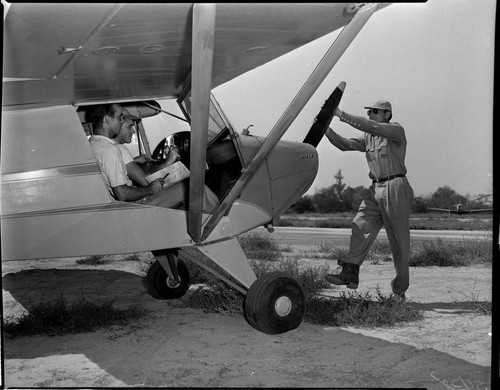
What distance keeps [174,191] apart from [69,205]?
888mm

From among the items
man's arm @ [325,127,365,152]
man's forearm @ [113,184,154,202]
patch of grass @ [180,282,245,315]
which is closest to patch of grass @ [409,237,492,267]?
man's arm @ [325,127,365,152]

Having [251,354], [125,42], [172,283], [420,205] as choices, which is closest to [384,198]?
[251,354]

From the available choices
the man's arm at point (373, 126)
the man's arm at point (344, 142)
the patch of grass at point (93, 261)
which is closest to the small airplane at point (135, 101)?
the man's arm at point (373, 126)

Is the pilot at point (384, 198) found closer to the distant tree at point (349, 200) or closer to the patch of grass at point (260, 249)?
the patch of grass at point (260, 249)

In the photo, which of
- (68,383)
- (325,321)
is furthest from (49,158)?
(325,321)

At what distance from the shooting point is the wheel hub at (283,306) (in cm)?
460

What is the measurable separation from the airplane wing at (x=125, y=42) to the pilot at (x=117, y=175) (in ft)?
0.59

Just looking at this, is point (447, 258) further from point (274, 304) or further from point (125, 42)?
point (125, 42)

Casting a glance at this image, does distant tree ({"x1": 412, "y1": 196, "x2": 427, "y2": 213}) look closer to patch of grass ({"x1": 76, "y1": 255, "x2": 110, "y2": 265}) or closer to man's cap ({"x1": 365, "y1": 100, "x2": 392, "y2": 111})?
patch of grass ({"x1": 76, "y1": 255, "x2": 110, "y2": 265})

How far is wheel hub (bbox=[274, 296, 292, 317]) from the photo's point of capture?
15.1ft

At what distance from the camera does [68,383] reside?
12.0ft

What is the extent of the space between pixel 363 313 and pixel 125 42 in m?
3.08

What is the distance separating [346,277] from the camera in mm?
5789

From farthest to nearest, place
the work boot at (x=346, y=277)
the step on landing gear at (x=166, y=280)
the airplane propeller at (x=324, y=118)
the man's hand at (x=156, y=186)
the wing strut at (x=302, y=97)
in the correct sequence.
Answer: the step on landing gear at (x=166, y=280), the work boot at (x=346, y=277), the airplane propeller at (x=324, y=118), the man's hand at (x=156, y=186), the wing strut at (x=302, y=97)
